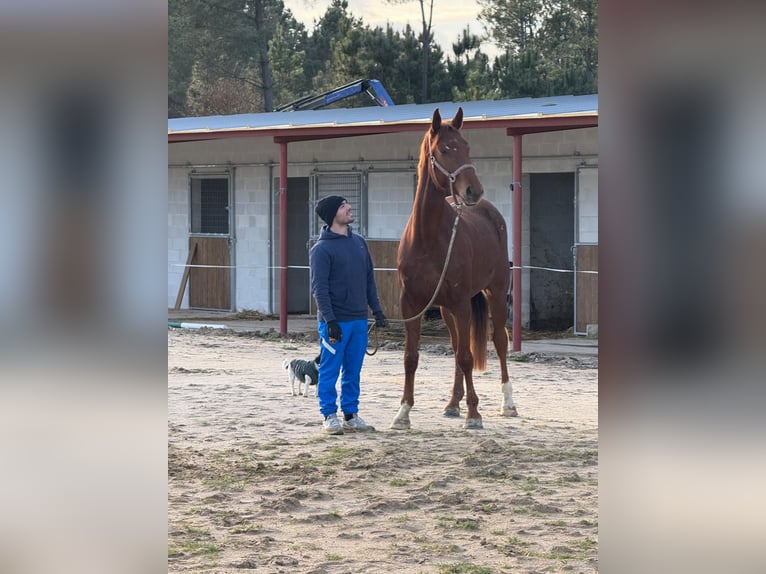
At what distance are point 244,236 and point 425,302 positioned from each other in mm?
9369

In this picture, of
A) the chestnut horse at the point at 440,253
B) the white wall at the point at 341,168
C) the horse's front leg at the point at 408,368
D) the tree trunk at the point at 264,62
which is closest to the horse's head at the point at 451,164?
the chestnut horse at the point at 440,253

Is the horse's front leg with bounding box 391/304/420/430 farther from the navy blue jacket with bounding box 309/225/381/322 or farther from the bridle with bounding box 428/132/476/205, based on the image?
the bridle with bounding box 428/132/476/205

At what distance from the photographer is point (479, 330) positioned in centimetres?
897

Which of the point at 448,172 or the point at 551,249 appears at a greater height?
the point at 448,172

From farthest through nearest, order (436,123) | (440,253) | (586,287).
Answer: (586,287) < (440,253) < (436,123)

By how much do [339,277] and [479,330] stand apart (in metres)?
1.53

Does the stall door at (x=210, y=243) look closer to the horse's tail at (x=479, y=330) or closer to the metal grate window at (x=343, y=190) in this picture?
the metal grate window at (x=343, y=190)

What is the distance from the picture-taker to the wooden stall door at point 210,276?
57.9 ft

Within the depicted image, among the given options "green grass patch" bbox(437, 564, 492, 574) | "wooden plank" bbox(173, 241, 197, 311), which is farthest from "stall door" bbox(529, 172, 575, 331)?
"green grass patch" bbox(437, 564, 492, 574)

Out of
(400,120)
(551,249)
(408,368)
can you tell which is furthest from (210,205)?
(408,368)

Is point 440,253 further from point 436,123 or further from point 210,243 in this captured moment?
point 210,243

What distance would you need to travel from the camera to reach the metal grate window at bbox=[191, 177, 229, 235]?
17.8 m
